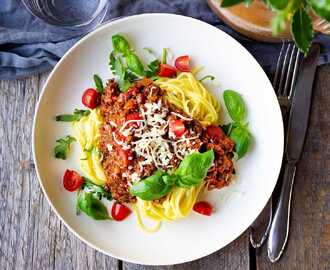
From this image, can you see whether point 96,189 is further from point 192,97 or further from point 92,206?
point 192,97

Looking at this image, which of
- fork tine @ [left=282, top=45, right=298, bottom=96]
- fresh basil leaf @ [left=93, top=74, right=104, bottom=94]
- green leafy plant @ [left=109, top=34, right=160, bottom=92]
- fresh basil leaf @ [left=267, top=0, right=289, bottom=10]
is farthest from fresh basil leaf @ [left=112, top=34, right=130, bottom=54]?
fresh basil leaf @ [left=267, top=0, right=289, bottom=10]

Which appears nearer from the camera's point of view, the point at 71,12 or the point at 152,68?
the point at 152,68

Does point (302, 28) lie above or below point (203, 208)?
above

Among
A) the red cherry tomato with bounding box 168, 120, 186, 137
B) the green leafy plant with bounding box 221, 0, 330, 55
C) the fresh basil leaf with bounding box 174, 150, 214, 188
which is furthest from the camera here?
the red cherry tomato with bounding box 168, 120, 186, 137

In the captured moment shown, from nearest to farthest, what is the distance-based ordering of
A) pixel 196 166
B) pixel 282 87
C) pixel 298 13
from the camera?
pixel 298 13 → pixel 196 166 → pixel 282 87

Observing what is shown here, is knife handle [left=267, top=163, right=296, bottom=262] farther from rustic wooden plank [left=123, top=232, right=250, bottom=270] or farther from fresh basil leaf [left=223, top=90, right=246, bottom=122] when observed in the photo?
A: fresh basil leaf [left=223, top=90, right=246, bottom=122]

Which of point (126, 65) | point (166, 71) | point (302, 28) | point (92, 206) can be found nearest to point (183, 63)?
point (166, 71)

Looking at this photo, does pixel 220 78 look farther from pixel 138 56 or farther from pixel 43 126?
pixel 43 126

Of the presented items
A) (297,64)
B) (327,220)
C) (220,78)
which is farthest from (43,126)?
(327,220)
